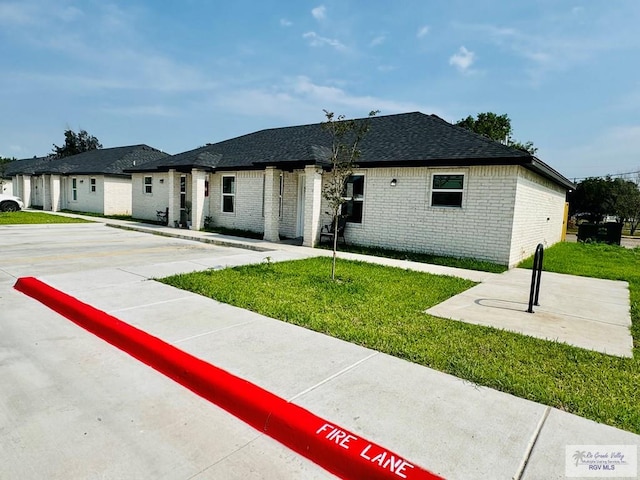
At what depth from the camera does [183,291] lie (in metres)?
6.39

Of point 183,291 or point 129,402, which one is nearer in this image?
point 129,402

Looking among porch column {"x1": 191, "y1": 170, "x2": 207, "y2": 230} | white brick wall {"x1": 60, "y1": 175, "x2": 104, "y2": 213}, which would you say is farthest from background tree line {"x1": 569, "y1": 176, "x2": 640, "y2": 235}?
white brick wall {"x1": 60, "y1": 175, "x2": 104, "y2": 213}

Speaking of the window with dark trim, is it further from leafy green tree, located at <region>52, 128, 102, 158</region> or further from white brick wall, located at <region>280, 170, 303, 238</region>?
leafy green tree, located at <region>52, 128, 102, 158</region>

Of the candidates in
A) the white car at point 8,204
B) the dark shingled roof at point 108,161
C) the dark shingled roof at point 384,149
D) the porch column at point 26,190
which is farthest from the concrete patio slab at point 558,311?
the porch column at point 26,190

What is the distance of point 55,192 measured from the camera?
90.1 ft

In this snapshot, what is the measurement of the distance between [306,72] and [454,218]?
9.73 meters

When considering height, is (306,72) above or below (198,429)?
above

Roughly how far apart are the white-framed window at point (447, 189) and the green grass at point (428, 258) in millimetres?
1541

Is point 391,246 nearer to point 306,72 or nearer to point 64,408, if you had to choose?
point 306,72

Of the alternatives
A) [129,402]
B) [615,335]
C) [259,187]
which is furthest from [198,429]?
[259,187]

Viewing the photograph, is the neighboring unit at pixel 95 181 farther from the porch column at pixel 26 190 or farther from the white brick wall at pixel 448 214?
the white brick wall at pixel 448 214

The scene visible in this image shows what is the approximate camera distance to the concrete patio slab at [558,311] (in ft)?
15.5

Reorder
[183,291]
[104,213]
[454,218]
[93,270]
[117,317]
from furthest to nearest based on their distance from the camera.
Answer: [104,213]
[454,218]
[93,270]
[183,291]
[117,317]

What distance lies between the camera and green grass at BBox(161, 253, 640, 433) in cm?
325
